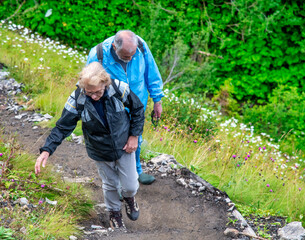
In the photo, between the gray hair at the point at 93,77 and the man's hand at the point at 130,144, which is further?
the man's hand at the point at 130,144

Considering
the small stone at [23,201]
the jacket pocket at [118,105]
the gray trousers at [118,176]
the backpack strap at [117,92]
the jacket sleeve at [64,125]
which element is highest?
the backpack strap at [117,92]

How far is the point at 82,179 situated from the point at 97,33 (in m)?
6.31

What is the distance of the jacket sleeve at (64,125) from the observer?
111 inches

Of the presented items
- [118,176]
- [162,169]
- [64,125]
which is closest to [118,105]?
[64,125]

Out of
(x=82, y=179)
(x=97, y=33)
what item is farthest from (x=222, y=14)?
(x=82, y=179)

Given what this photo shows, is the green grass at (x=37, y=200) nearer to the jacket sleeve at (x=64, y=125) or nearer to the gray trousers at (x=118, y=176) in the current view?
the gray trousers at (x=118, y=176)

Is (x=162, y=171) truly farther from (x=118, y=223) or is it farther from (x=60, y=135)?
(x=60, y=135)

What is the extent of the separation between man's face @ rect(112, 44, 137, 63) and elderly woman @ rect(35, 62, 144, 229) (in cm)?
33

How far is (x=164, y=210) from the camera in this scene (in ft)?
12.8

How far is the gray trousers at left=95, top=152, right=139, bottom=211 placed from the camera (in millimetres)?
3127

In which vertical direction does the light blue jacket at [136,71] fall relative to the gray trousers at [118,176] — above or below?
above

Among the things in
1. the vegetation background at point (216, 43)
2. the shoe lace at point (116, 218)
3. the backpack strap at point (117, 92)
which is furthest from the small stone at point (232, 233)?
the vegetation background at point (216, 43)

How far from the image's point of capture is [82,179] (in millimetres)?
4203

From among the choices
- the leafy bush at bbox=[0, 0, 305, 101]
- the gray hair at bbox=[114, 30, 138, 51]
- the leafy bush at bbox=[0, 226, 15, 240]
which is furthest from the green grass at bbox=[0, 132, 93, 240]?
the leafy bush at bbox=[0, 0, 305, 101]
